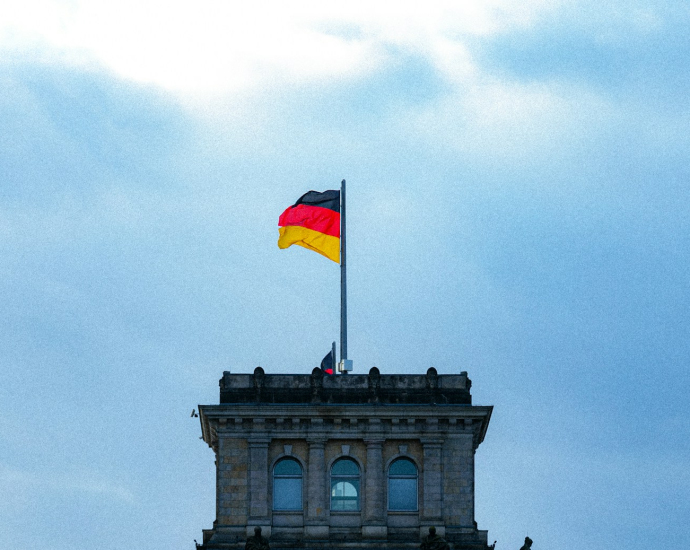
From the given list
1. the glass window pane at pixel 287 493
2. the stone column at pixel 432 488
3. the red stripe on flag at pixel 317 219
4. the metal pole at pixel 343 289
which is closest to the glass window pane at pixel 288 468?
the glass window pane at pixel 287 493

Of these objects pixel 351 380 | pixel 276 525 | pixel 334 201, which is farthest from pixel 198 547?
pixel 334 201

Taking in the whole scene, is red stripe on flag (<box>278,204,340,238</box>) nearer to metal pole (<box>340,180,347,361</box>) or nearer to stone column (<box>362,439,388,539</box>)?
metal pole (<box>340,180,347,361</box>)

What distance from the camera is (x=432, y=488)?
343 feet

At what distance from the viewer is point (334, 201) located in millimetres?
112500

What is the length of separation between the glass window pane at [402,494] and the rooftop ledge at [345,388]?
379 cm

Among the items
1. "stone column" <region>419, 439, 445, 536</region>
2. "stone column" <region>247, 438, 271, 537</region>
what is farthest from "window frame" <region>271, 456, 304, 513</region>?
"stone column" <region>419, 439, 445, 536</region>

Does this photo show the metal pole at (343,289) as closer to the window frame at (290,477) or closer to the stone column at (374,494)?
the stone column at (374,494)

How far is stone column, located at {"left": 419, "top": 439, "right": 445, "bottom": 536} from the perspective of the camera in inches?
4085

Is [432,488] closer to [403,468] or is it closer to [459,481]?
[459,481]

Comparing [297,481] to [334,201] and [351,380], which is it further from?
[334,201]

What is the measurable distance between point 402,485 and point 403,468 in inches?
32.9

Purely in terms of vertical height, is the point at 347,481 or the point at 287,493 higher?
the point at 347,481

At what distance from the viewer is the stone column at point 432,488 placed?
10375 cm

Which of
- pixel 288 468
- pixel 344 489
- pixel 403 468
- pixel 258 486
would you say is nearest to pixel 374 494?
pixel 344 489
